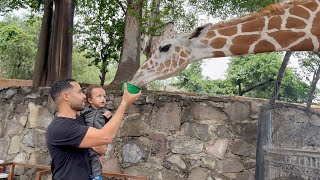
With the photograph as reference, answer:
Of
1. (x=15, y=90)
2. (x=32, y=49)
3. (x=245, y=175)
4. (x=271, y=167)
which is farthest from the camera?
(x=32, y=49)

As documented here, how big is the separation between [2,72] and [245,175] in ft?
43.2

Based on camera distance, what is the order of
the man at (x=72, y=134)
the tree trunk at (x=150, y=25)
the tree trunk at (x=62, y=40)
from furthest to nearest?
the tree trunk at (x=62, y=40) < the tree trunk at (x=150, y=25) < the man at (x=72, y=134)

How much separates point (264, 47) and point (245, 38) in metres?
0.24

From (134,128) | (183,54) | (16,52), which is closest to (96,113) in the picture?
(134,128)

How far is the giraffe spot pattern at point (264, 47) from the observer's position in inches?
166

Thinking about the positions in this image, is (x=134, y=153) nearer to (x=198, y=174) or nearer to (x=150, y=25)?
(x=198, y=174)

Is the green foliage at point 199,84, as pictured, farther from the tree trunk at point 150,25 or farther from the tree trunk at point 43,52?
the tree trunk at point 150,25

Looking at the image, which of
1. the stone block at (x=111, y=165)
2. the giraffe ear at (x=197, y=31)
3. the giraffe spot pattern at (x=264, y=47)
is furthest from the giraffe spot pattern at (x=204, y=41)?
the stone block at (x=111, y=165)

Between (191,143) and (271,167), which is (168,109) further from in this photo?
(271,167)

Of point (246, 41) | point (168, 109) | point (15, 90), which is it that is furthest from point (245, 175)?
point (15, 90)

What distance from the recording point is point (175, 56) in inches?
181

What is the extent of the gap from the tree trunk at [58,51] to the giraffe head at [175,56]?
2197mm

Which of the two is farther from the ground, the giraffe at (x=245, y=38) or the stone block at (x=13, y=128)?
the giraffe at (x=245, y=38)

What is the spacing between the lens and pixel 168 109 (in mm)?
4230
